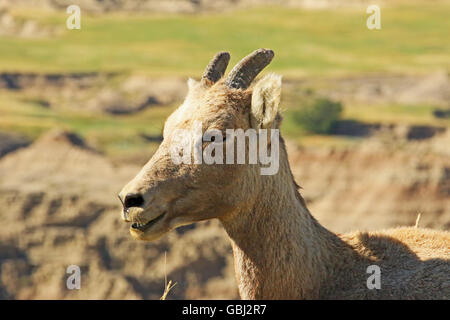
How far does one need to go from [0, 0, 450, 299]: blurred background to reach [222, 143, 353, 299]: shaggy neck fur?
1475mm

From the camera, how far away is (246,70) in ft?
34.5

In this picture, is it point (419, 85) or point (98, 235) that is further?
point (419, 85)

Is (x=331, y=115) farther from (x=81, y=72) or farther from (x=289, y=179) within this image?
(x=289, y=179)

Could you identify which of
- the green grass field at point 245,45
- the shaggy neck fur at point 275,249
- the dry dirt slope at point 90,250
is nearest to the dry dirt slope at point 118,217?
the dry dirt slope at point 90,250

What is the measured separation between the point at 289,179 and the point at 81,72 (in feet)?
260

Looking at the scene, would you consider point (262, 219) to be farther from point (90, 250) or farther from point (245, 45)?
point (245, 45)

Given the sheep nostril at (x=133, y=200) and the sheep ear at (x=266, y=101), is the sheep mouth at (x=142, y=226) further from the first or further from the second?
the sheep ear at (x=266, y=101)

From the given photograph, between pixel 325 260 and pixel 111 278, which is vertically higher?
pixel 325 260

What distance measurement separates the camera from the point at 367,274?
10.5m

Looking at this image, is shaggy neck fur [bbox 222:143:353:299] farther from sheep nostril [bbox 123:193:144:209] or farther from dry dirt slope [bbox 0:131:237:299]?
dry dirt slope [bbox 0:131:237:299]

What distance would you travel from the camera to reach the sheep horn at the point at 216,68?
10906 millimetres

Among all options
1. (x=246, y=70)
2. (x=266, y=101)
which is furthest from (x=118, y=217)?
(x=266, y=101)

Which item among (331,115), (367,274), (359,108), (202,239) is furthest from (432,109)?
(367,274)

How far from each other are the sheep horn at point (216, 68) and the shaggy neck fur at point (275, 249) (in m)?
1.35
